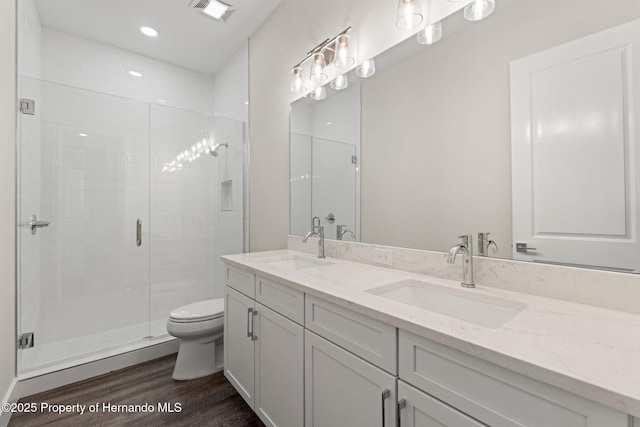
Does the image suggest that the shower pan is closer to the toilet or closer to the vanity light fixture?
the toilet

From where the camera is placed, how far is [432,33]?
1269mm

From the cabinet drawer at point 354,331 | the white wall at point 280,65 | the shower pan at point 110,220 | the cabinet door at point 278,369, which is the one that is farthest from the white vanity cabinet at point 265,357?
the shower pan at point 110,220

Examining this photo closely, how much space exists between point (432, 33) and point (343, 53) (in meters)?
0.54

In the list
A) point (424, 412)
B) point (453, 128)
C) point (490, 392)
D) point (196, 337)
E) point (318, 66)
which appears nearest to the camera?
point (490, 392)

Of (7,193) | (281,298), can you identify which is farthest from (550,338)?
(7,193)

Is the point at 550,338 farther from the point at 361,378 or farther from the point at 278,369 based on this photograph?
the point at 278,369

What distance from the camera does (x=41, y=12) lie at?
2.31 meters

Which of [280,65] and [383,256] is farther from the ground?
[280,65]

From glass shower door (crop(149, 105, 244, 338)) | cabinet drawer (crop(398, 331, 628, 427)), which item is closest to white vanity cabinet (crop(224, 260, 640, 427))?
cabinet drawer (crop(398, 331, 628, 427))

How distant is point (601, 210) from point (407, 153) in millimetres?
748

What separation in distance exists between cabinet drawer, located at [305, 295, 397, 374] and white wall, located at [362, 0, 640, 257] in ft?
1.84

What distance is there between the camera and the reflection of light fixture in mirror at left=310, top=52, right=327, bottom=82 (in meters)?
1.83

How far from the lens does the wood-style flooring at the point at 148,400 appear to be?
5.07 feet

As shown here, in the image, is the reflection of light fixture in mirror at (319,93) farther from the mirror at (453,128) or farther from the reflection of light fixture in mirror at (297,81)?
the mirror at (453,128)
